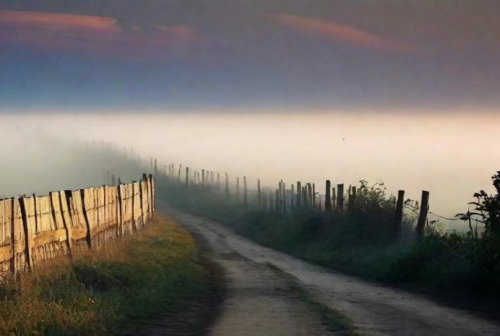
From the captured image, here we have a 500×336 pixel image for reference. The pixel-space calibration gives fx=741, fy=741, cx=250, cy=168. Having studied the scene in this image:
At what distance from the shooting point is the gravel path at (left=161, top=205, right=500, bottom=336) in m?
14.5

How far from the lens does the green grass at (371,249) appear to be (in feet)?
65.3

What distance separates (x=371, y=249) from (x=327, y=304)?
9581mm

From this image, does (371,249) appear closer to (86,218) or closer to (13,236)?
(86,218)

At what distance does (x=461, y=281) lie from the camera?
19.8m

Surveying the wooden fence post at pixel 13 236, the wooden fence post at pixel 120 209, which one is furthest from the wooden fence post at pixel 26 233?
the wooden fence post at pixel 120 209

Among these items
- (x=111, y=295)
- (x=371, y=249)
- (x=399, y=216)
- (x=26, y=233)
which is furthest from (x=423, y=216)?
(x=26, y=233)

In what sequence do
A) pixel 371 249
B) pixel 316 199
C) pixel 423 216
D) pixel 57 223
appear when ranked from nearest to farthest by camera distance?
1. pixel 57 223
2. pixel 423 216
3. pixel 371 249
4. pixel 316 199

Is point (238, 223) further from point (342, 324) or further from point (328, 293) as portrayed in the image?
point (342, 324)

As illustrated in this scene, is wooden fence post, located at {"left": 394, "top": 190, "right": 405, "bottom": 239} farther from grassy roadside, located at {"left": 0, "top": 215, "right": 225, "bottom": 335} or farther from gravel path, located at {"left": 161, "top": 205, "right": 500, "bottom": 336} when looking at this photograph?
grassy roadside, located at {"left": 0, "top": 215, "right": 225, "bottom": 335}

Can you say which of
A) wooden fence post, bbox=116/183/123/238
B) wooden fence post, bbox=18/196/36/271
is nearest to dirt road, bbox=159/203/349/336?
wooden fence post, bbox=116/183/123/238

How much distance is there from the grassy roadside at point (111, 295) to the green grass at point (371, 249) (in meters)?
5.38

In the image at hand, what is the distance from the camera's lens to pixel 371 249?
2655cm

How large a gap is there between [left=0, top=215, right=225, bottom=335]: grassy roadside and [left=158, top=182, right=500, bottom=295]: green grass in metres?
5.38

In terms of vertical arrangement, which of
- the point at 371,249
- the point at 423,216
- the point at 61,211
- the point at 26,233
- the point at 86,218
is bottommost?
the point at 371,249
